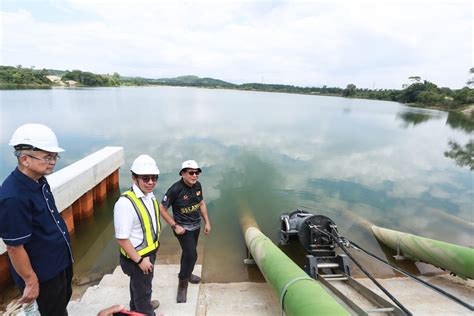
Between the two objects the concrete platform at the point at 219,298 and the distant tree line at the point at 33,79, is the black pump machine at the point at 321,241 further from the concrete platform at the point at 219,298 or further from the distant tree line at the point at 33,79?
the distant tree line at the point at 33,79

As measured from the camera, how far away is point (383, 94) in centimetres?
10719

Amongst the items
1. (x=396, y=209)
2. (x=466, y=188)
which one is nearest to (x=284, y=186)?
(x=396, y=209)

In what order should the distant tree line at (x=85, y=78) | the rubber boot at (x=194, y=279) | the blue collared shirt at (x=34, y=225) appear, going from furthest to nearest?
the distant tree line at (x=85, y=78), the rubber boot at (x=194, y=279), the blue collared shirt at (x=34, y=225)

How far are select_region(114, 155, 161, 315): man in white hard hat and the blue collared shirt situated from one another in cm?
50

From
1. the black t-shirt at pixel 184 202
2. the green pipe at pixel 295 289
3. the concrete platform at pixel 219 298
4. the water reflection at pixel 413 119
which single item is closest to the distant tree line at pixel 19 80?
the concrete platform at pixel 219 298

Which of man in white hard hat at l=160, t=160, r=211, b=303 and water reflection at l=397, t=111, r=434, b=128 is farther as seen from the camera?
water reflection at l=397, t=111, r=434, b=128

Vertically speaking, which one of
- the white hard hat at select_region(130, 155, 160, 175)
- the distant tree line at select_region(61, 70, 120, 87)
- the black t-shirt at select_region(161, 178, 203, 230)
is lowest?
the black t-shirt at select_region(161, 178, 203, 230)

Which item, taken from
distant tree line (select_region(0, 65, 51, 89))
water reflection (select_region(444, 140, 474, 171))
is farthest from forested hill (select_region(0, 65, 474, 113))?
water reflection (select_region(444, 140, 474, 171))

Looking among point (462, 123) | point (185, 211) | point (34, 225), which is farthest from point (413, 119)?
point (34, 225)

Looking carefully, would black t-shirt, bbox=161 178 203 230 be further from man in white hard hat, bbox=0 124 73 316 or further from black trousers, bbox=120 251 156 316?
man in white hard hat, bbox=0 124 73 316

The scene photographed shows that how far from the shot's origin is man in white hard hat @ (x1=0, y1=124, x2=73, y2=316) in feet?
6.30

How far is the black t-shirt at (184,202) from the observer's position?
374cm

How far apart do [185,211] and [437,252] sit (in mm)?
5445

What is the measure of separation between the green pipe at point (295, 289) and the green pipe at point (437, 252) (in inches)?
132
